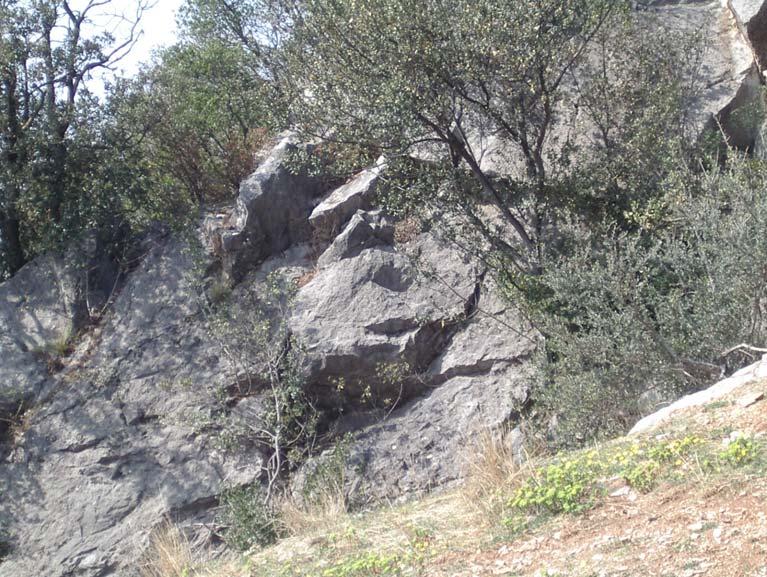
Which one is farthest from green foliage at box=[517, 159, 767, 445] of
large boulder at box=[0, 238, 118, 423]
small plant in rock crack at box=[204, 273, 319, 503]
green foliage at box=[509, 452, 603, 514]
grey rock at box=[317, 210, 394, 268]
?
large boulder at box=[0, 238, 118, 423]

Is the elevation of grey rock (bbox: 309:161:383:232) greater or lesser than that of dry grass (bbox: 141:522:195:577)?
greater

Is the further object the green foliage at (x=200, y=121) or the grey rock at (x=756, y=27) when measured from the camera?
the green foliage at (x=200, y=121)

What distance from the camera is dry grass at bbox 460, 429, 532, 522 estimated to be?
5.70 meters

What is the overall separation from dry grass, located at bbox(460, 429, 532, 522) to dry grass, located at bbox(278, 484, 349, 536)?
1285mm

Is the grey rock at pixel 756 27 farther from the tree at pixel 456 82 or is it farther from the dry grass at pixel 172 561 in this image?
the dry grass at pixel 172 561

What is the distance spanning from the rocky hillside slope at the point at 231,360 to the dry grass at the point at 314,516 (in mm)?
1203

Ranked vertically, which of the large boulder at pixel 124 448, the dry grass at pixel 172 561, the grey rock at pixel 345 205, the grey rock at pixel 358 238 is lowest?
the dry grass at pixel 172 561

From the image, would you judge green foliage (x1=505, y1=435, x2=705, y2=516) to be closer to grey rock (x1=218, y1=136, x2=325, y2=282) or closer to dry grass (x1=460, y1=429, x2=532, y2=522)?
dry grass (x1=460, y1=429, x2=532, y2=522)

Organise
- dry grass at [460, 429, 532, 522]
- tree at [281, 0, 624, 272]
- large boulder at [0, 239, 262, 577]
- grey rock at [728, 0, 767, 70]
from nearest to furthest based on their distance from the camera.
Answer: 1. dry grass at [460, 429, 532, 522]
2. tree at [281, 0, 624, 272]
3. large boulder at [0, 239, 262, 577]
4. grey rock at [728, 0, 767, 70]

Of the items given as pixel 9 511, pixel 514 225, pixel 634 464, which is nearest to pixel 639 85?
pixel 514 225

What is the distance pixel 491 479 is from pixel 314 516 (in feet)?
7.25

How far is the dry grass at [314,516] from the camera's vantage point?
743 cm

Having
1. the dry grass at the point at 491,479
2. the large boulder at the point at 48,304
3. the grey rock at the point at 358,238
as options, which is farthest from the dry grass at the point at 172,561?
the grey rock at the point at 358,238

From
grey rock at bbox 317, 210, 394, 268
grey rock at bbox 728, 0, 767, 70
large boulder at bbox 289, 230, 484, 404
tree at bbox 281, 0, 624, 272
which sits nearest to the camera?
tree at bbox 281, 0, 624, 272
